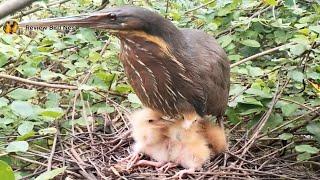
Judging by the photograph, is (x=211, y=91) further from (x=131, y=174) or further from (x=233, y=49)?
(x=233, y=49)

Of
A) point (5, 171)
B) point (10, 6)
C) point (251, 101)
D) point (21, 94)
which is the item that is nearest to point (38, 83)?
point (21, 94)

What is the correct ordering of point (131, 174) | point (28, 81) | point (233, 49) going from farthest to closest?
point (233, 49) → point (28, 81) → point (131, 174)

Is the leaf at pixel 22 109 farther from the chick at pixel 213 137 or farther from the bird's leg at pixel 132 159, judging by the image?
the chick at pixel 213 137

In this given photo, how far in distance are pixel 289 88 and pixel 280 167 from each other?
0.68 m

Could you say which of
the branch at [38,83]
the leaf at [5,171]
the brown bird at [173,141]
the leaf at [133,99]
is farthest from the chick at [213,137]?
the leaf at [5,171]

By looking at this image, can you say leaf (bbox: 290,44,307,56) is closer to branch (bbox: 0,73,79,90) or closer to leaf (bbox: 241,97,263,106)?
leaf (bbox: 241,97,263,106)

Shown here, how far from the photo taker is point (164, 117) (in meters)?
2.57

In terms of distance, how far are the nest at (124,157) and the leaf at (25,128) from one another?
0.35ft

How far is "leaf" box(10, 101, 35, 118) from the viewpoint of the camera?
2.44 metres

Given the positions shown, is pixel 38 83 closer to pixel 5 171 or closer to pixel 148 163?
pixel 148 163

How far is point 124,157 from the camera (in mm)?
2703

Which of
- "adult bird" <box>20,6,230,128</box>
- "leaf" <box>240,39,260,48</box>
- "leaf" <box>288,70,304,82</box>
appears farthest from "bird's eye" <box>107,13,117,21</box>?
"leaf" <box>240,39,260,48</box>

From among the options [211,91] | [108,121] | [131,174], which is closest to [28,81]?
[108,121]

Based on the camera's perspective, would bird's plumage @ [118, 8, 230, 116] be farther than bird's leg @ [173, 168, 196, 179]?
No
